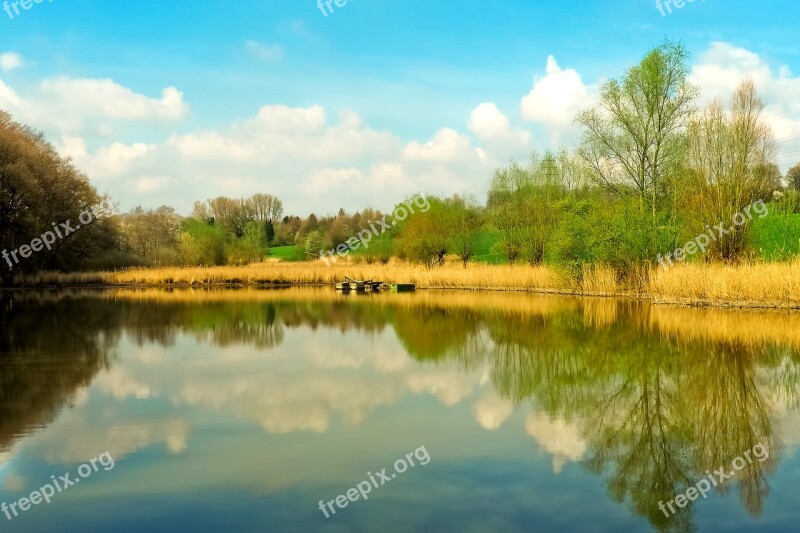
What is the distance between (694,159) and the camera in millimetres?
25859

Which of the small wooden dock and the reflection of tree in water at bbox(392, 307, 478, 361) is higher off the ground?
the small wooden dock

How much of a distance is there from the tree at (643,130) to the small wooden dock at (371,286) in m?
13.4

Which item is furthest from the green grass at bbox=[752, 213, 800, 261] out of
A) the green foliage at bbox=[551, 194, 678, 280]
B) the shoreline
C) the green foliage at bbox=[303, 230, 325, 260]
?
the green foliage at bbox=[303, 230, 325, 260]

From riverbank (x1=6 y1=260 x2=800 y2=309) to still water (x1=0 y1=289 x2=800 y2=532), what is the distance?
516 centimetres

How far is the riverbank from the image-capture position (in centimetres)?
2073

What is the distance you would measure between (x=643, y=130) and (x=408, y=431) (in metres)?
26.0

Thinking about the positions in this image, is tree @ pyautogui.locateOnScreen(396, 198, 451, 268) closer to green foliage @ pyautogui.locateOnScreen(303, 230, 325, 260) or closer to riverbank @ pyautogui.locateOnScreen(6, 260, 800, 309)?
riverbank @ pyautogui.locateOnScreen(6, 260, 800, 309)

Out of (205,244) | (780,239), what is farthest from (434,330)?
(205,244)

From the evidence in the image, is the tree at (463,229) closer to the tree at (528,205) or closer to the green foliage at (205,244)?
the tree at (528,205)

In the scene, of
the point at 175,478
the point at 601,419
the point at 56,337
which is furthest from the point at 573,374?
the point at 56,337

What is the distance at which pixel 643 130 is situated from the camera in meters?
30.0

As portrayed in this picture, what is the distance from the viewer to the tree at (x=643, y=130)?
2873 centimetres

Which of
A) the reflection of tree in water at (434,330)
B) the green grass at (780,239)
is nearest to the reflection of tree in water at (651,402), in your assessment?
the reflection of tree in water at (434,330)

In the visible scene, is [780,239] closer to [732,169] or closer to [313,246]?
[732,169]
